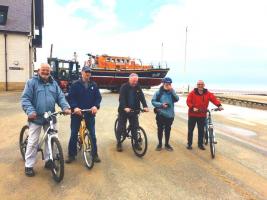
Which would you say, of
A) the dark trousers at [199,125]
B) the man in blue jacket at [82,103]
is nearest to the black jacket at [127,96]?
the man in blue jacket at [82,103]

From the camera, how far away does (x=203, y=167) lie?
779cm

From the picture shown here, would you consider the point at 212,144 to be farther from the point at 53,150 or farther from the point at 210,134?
the point at 53,150

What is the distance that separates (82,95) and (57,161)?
1.72 m

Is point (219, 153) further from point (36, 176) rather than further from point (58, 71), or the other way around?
point (58, 71)

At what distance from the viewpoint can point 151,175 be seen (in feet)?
23.1

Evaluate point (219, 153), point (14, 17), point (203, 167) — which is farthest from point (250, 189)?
point (14, 17)

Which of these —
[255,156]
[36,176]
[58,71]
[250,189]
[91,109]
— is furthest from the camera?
[58,71]

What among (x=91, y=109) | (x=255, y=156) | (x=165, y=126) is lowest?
(x=255, y=156)

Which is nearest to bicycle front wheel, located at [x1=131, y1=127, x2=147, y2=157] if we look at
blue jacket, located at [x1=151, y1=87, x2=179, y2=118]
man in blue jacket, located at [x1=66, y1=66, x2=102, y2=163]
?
blue jacket, located at [x1=151, y1=87, x2=179, y2=118]

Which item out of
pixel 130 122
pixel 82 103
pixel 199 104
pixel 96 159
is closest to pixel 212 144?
pixel 199 104

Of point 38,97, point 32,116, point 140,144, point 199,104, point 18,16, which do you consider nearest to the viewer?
point 32,116

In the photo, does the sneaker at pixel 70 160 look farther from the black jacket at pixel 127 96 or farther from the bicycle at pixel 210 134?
the bicycle at pixel 210 134

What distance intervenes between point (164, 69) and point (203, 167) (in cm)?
2849

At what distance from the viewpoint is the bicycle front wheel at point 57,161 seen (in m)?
6.33
